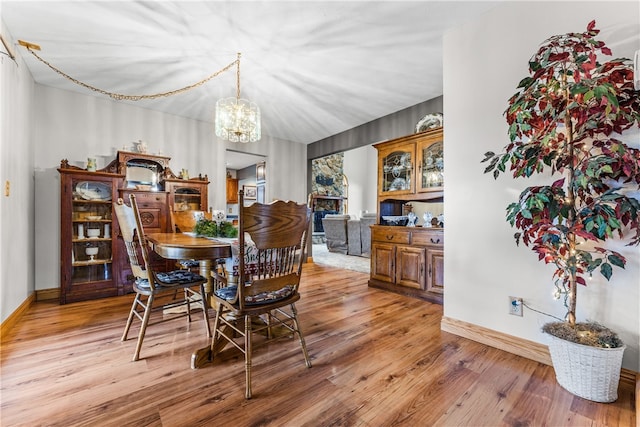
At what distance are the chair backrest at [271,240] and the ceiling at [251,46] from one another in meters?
1.58

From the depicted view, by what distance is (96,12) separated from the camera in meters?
2.06

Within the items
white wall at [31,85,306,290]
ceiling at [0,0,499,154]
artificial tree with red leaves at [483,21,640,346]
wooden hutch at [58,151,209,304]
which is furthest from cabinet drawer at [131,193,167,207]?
artificial tree with red leaves at [483,21,640,346]

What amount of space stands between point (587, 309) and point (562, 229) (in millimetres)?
643

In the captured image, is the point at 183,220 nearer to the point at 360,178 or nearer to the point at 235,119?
the point at 235,119

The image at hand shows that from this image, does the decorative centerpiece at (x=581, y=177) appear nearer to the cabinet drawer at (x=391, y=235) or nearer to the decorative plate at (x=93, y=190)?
the cabinet drawer at (x=391, y=235)

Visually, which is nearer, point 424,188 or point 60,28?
point 60,28

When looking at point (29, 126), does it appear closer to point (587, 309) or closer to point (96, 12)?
point (96, 12)

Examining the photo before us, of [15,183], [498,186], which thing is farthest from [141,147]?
[498,186]

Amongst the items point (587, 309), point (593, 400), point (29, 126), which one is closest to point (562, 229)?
point (587, 309)

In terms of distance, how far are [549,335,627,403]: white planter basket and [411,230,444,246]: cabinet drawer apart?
158 centimetres

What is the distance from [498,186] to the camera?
81.4 inches

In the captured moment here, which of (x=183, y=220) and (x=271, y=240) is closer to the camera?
(x=271, y=240)

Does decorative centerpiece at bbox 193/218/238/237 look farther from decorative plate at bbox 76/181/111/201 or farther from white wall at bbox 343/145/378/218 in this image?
white wall at bbox 343/145/378/218

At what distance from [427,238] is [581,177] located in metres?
1.81
